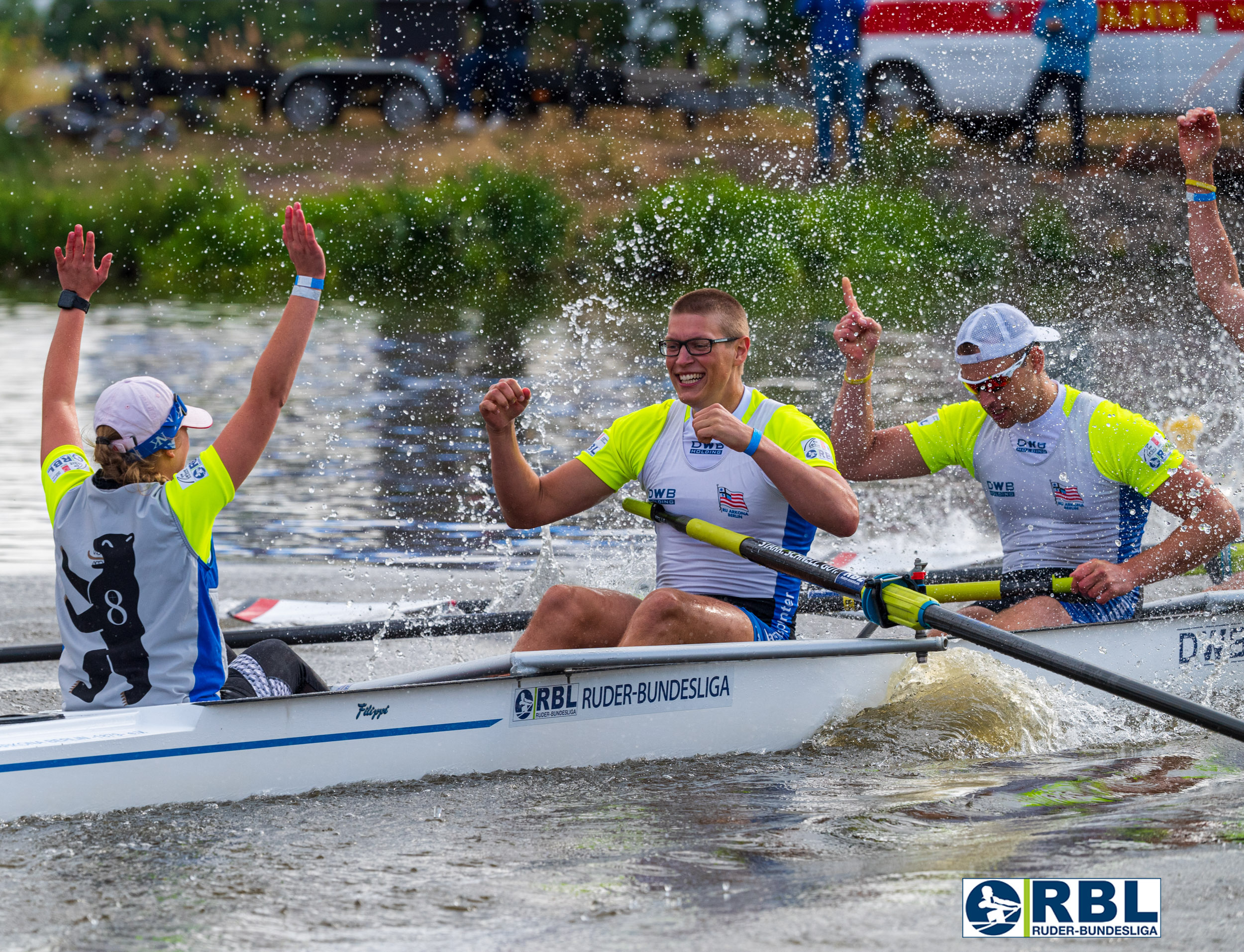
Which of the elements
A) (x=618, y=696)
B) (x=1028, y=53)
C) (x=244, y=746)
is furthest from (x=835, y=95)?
(x=244, y=746)

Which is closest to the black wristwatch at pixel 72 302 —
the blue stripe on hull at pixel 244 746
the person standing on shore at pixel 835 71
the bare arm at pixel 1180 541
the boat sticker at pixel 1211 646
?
the blue stripe on hull at pixel 244 746

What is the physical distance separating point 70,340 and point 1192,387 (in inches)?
363

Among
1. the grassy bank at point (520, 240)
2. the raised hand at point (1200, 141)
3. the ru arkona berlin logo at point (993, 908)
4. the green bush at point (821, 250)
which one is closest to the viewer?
the ru arkona berlin logo at point (993, 908)

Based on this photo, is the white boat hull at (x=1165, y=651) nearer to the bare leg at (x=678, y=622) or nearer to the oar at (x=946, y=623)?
the oar at (x=946, y=623)

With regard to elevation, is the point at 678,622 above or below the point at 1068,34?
below

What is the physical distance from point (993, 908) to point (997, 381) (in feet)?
7.38

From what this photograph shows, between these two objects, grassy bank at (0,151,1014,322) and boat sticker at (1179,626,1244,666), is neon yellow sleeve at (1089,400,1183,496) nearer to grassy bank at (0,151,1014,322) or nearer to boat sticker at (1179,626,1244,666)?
boat sticker at (1179,626,1244,666)

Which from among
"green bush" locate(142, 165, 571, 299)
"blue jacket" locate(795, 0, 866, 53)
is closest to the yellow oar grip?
"blue jacket" locate(795, 0, 866, 53)

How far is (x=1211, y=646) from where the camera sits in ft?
18.9

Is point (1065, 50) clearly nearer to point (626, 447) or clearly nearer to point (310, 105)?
point (626, 447)

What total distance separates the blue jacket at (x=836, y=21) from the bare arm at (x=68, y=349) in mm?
12862

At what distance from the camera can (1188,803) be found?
4.66 meters

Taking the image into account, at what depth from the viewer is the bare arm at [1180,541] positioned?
5.33m

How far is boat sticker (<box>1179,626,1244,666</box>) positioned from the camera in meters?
5.68
